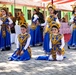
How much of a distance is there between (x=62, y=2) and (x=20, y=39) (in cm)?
547

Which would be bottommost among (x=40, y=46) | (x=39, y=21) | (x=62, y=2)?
(x=40, y=46)

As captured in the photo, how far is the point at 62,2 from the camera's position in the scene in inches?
460

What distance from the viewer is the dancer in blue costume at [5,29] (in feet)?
27.4

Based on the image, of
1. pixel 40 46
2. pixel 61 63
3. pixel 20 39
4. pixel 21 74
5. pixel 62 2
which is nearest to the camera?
pixel 21 74

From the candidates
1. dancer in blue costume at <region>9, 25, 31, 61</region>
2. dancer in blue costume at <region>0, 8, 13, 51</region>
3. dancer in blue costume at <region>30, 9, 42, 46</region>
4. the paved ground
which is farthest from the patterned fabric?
dancer in blue costume at <region>30, 9, 42, 46</region>

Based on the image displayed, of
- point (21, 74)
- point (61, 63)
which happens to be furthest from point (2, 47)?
point (21, 74)

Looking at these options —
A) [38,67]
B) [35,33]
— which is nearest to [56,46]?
[38,67]

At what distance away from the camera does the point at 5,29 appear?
8.53m

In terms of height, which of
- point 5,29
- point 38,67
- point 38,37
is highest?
point 5,29

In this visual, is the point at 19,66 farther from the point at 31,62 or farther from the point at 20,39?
the point at 20,39

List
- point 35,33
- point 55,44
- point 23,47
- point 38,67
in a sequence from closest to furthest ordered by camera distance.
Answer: point 38,67 → point 55,44 → point 23,47 → point 35,33

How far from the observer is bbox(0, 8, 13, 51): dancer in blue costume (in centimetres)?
835

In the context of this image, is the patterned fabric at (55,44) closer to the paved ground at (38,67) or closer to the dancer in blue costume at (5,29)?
the paved ground at (38,67)

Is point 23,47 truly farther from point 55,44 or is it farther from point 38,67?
point 38,67
